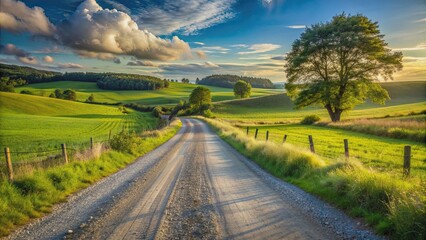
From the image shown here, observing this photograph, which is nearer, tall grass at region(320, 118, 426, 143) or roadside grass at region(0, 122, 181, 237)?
roadside grass at region(0, 122, 181, 237)

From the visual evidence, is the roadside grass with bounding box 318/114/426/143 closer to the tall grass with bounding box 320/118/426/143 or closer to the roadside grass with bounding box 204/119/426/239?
the tall grass with bounding box 320/118/426/143

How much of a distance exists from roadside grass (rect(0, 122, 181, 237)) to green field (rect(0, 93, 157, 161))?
45.4 feet

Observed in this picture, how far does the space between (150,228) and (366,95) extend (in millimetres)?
41583

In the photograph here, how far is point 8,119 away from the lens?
51.5 metres

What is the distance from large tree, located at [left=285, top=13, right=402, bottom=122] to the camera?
3691 centimetres

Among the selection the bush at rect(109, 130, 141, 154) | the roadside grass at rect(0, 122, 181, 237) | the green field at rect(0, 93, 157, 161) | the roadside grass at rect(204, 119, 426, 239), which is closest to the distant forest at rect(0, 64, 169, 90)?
the green field at rect(0, 93, 157, 161)

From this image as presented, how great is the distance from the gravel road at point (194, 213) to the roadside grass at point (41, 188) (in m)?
0.46

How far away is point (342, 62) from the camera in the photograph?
129 feet

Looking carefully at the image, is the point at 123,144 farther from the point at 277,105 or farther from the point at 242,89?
the point at 242,89

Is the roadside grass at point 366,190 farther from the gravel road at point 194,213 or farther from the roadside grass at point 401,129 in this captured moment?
the roadside grass at point 401,129

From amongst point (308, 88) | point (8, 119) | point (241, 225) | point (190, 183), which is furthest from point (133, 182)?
point (8, 119)

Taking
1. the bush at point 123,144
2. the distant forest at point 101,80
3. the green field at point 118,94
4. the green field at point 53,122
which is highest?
the distant forest at point 101,80

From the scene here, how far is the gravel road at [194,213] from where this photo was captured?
6.19m

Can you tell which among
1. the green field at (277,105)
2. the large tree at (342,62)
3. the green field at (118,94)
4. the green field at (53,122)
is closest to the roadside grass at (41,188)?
the green field at (53,122)
